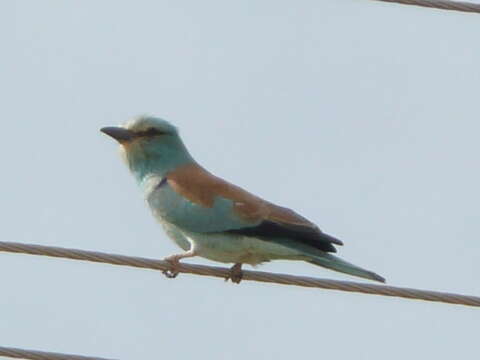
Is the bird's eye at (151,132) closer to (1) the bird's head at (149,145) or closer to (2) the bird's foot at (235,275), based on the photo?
(1) the bird's head at (149,145)

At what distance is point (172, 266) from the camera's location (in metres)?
8.16

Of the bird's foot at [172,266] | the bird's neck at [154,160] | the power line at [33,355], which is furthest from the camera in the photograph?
the bird's neck at [154,160]

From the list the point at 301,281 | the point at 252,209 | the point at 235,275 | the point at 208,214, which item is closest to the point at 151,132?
the point at 208,214

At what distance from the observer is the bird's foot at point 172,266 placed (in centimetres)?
823

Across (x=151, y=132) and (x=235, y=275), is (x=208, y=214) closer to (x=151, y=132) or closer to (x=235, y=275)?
(x=235, y=275)

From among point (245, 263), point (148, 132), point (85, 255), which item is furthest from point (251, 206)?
point (85, 255)

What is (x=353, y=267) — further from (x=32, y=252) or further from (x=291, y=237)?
(x=32, y=252)

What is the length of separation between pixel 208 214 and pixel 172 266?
1162 mm

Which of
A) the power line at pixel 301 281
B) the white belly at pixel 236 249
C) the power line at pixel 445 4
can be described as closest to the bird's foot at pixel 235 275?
the white belly at pixel 236 249

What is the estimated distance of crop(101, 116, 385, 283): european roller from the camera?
8.82 m

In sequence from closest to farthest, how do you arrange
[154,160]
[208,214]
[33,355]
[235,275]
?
[33,355] → [235,275] → [208,214] → [154,160]

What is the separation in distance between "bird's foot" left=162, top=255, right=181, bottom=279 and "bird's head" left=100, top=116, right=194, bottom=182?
3.32 feet

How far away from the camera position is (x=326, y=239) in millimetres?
8680

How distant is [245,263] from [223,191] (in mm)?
503
